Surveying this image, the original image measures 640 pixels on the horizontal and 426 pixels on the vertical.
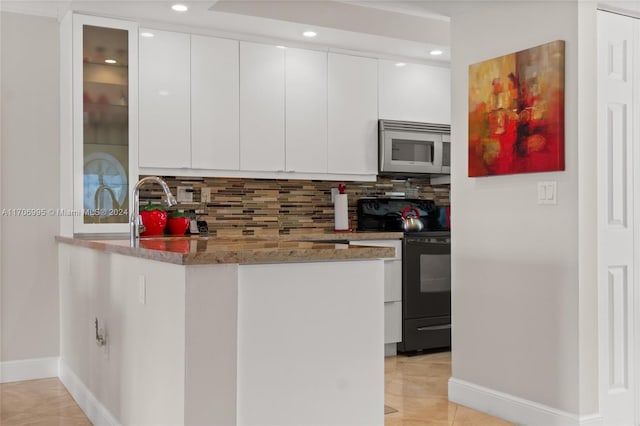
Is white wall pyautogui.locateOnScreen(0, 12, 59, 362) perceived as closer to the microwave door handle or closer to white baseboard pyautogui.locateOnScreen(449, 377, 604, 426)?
white baseboard pyautogui.locateOnScreen(449, 377, 604, 426)

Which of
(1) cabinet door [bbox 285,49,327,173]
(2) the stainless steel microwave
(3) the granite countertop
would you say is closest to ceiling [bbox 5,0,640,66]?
(1) cabinet door [bbox 285,49,327,173]

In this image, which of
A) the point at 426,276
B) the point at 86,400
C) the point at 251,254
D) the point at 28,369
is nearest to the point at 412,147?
the point at 426,276

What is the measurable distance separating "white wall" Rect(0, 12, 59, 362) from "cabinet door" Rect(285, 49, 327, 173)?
62.5 inches

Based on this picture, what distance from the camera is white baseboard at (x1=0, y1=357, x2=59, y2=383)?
4.14 m

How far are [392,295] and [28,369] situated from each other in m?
2.50

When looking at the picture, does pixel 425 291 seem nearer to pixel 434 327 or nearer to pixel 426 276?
pixel 426 276

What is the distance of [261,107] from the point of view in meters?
4.67

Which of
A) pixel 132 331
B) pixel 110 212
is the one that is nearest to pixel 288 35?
pixel 110 212

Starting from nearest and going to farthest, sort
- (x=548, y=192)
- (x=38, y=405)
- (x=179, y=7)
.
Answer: (x=548, y=192), (x=38, y=405), (x=179, y=7)

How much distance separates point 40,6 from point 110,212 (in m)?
1.36

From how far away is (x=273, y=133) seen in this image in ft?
15.5

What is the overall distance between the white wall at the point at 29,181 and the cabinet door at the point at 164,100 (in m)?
0.58

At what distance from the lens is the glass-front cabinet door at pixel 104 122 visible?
404 cm

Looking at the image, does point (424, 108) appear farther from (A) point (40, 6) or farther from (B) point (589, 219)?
(A) point (40, 6)
